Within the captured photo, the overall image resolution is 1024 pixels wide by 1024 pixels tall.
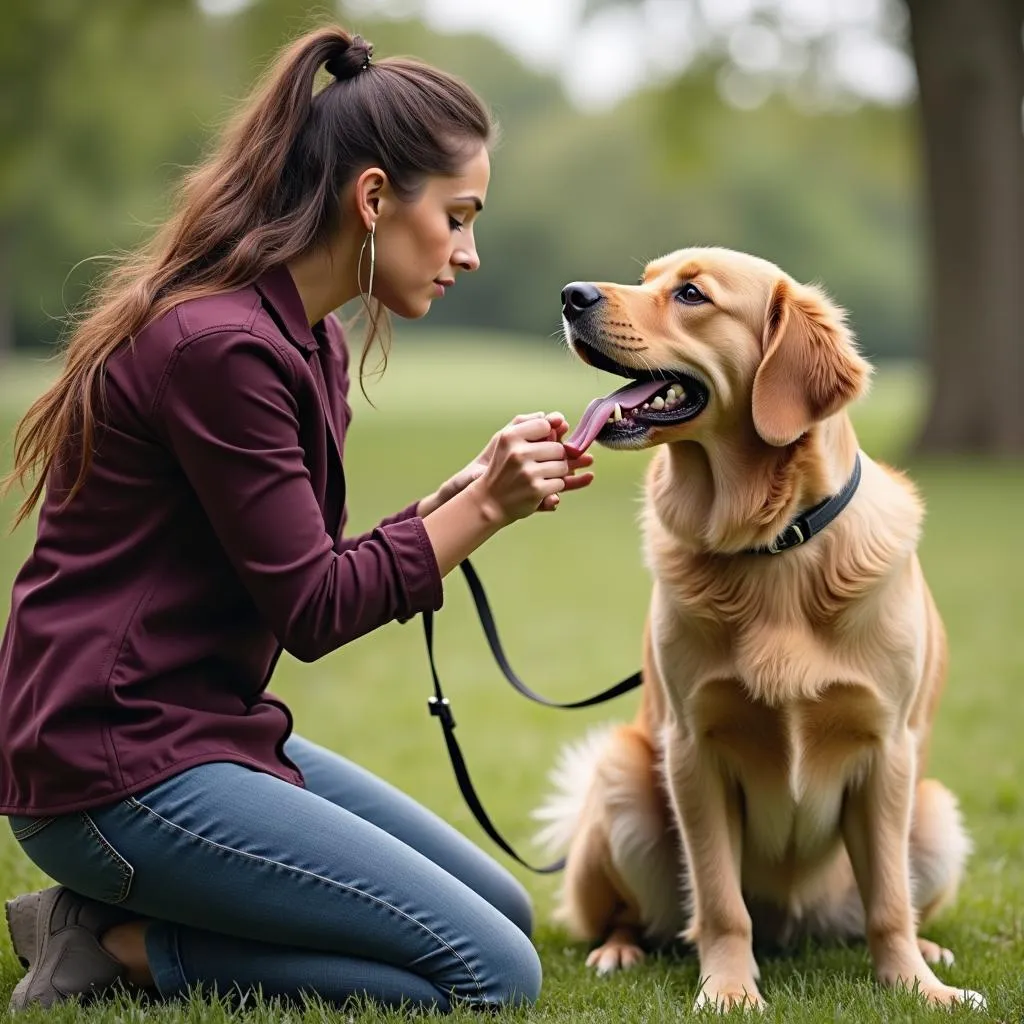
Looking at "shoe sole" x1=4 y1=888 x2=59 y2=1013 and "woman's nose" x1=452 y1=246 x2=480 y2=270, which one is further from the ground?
"woman's nose" x1=452 y1=246 x2=480 y2=270

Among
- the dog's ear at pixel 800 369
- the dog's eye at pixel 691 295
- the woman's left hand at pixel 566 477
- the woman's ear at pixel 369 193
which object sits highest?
the woman's ear at pixel 369 193

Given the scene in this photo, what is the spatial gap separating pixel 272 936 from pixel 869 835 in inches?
53.8

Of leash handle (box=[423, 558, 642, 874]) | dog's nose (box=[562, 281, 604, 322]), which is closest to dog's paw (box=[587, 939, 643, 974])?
leash handle (box=[423, 558, 642, 874])

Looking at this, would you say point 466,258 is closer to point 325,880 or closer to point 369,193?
point 369,193

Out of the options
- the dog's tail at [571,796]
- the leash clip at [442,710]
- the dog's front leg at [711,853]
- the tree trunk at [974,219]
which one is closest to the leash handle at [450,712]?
the leash clip at [442,710]

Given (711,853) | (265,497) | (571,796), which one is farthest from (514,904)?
(265,497)

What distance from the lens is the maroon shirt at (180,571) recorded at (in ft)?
8.97

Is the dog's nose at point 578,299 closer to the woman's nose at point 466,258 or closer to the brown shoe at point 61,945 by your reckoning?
the woman's nose at point 466,258

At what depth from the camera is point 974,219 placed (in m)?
16.1

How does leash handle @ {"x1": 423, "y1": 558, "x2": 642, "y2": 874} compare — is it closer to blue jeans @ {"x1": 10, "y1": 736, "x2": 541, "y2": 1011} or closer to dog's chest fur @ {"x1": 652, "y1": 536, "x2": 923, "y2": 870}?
dog's chest fur @ {"x1": 652, "y1": 536, "x2": 923, "y2": 870}

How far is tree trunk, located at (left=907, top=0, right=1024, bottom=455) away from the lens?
52.4ft

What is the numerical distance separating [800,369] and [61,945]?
6.56 ft

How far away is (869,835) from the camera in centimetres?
327

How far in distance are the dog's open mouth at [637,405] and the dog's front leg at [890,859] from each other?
88 centimetres
